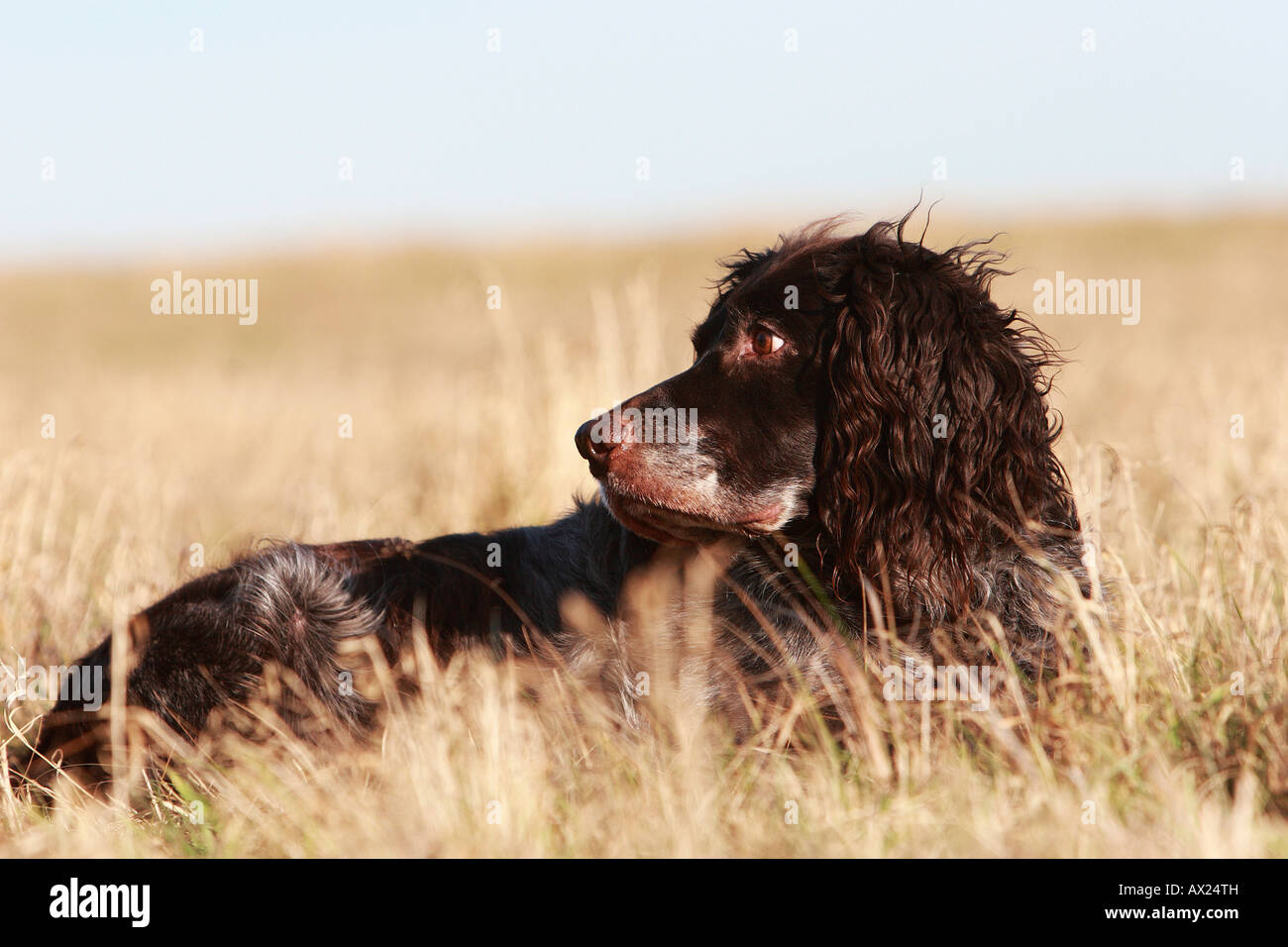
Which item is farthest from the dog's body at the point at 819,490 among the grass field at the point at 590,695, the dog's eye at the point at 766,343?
the grass field at the point at 590,695

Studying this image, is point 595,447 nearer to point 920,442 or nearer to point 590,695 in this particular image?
point 590,695

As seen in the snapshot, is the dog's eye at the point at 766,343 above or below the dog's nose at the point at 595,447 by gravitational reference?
above

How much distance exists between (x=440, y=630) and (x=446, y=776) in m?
1.31

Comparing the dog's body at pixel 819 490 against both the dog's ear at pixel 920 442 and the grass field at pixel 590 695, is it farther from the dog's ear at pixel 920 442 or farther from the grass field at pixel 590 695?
the grass field at pixel 590 695

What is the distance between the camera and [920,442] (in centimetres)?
362

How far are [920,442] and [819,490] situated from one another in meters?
0.32

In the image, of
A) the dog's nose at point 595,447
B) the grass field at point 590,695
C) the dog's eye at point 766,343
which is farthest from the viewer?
the dog's eye at point 766,343

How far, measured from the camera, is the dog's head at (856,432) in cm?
355

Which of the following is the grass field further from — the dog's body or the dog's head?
the dog's head

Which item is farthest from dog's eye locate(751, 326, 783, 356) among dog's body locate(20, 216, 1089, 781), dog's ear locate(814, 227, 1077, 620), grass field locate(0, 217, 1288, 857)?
grass field locate(0, 217, 1288, 857)

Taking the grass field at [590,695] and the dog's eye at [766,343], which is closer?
the grass field at [590,695]

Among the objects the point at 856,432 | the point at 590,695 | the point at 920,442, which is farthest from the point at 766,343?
the point at 590,695

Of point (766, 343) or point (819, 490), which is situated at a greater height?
point (766, 343)
